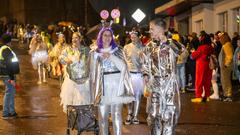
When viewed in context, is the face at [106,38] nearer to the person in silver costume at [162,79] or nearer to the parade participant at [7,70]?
the person in silver costume at [162,79]

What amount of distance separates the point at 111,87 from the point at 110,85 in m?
0.03

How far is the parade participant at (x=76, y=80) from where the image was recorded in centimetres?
906

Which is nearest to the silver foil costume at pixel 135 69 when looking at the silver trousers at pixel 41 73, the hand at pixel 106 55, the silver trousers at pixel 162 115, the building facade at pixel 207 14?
the hand at pixel 106 55

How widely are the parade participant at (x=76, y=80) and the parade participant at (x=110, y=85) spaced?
0.98 meters

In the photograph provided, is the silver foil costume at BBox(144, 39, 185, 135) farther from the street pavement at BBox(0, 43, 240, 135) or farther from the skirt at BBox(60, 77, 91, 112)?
the street pavement at BBox(0, 43, 240, 135)

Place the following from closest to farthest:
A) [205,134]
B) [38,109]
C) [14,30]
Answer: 1. [205,134]
2. [38,109]
3. [14,30]

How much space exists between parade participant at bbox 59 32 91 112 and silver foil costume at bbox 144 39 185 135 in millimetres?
2045

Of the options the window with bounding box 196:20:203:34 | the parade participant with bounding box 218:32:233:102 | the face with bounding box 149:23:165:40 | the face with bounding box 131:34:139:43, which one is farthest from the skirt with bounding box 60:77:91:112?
the window with bounding box 196:20:203:34

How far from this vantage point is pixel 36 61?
69.1 ft

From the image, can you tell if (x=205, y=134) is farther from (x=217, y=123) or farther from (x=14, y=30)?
(x=14, y=30)

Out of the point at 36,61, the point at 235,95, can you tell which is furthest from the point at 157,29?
the point at 36,61

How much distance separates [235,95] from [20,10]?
171ft

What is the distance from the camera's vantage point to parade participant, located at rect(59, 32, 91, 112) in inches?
357

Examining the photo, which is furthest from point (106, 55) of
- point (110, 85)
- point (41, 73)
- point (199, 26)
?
point (199, 26)
